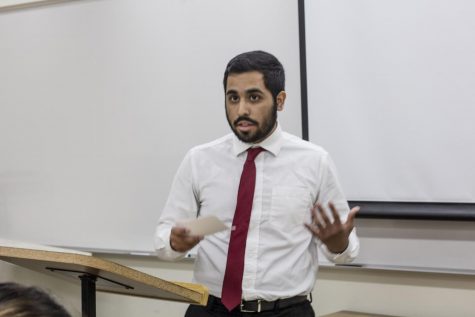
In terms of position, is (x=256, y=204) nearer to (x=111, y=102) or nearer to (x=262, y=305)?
(x=262, y=305)

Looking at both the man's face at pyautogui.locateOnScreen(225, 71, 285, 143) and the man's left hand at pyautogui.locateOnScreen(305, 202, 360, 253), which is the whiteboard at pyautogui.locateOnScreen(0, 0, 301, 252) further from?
the man's left hand at pyautogui.locateOnScreen(305, 202, 360, 253)

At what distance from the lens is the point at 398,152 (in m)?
2.65

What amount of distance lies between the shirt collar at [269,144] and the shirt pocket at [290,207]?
0.14 m

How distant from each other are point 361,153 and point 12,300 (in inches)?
87.1

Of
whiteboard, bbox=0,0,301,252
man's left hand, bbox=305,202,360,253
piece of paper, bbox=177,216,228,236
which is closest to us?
piece of paper, bbox=177,216,228,236

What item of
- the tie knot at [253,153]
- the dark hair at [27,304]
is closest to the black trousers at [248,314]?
the tie knot at [253,153]

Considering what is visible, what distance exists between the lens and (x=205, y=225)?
5.50 feet

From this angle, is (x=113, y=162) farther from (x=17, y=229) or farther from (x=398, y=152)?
(x=398, y=152)

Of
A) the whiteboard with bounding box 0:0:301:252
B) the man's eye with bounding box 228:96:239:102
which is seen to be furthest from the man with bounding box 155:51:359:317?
the whiteboard with bounding box 0:0:301:252

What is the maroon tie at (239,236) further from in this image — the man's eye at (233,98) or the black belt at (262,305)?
the man's eye at (233,98)

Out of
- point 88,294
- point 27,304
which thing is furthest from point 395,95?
point 27,304

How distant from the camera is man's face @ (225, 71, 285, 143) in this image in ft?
6.78

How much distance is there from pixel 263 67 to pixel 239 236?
56 cm

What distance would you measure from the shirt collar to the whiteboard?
2.49ft
